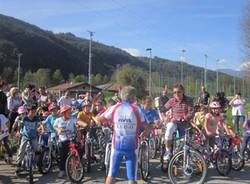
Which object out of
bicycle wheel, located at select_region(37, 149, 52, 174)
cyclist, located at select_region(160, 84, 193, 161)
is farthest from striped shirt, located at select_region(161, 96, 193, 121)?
bicycle wheel, located at select_region(37, 149, 52, 174)

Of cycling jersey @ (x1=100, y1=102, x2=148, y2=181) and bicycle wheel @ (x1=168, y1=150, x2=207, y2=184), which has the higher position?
cycling jersey @ (x1=100, y1=102, x2=148, y2=181)

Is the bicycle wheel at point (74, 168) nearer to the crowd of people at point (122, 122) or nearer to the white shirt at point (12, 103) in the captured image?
the crowd of people at point (122, 122)

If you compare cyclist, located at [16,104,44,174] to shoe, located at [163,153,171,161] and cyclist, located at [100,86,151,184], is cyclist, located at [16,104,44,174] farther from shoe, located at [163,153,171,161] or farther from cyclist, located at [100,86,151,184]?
cyclist, located at [100,86,151,184]

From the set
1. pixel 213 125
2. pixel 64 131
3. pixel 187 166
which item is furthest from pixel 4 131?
pixel 213 125

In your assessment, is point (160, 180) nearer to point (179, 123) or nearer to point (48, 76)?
point (179, 123)

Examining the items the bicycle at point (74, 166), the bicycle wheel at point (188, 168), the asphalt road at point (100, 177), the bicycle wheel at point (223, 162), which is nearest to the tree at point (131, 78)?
the asphalt road at point (100, 177)

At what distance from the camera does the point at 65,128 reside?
11234 millimetres

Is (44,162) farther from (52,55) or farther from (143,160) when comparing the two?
(52,55)

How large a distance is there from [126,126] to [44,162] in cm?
467

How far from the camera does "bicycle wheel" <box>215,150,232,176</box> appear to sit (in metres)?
11.6

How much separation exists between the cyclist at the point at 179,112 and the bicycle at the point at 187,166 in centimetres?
118

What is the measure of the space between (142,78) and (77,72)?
57735 millimetres

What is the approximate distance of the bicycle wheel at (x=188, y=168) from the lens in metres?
9.92

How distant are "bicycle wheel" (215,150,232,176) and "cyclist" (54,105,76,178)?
3.43 meters
